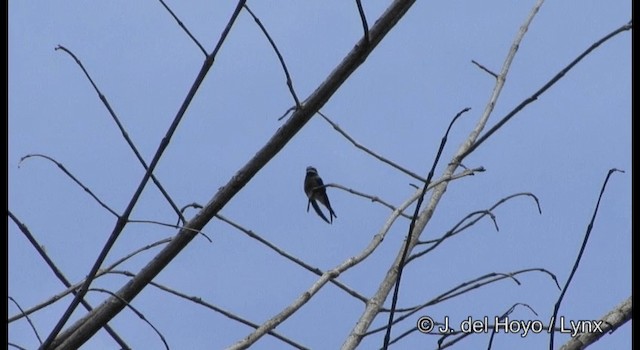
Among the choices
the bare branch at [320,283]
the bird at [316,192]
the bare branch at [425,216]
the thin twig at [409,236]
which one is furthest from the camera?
the bird at [316,192]

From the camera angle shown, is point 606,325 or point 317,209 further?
point 317,209

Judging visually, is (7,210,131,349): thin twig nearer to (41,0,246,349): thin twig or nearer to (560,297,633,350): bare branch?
(41,0,246,349): thin twig

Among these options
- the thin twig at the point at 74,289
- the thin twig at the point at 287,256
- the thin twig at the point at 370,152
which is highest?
the thin twig at the point at 370,152

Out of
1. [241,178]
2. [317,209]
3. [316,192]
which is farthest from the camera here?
[316,192]

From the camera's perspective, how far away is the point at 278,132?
1692 mm

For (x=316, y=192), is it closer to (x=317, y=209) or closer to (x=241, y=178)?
(x=317, y=209)

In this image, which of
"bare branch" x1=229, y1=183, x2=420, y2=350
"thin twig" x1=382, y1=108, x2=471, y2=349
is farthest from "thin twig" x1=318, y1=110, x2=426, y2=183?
"thin twig" x1=382, y1=108, x2=471, y2=349

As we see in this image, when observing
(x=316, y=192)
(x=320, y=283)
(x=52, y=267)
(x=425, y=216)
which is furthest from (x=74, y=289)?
(x=316, y=192)

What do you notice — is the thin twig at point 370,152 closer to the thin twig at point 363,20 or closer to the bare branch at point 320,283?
the bare branch at point 320,283

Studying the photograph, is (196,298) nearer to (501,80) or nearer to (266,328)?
(266,328)

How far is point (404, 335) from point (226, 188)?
463mm

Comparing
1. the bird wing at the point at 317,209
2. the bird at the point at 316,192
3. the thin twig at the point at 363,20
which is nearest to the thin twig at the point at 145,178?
the thin twig at the point at 363,20
